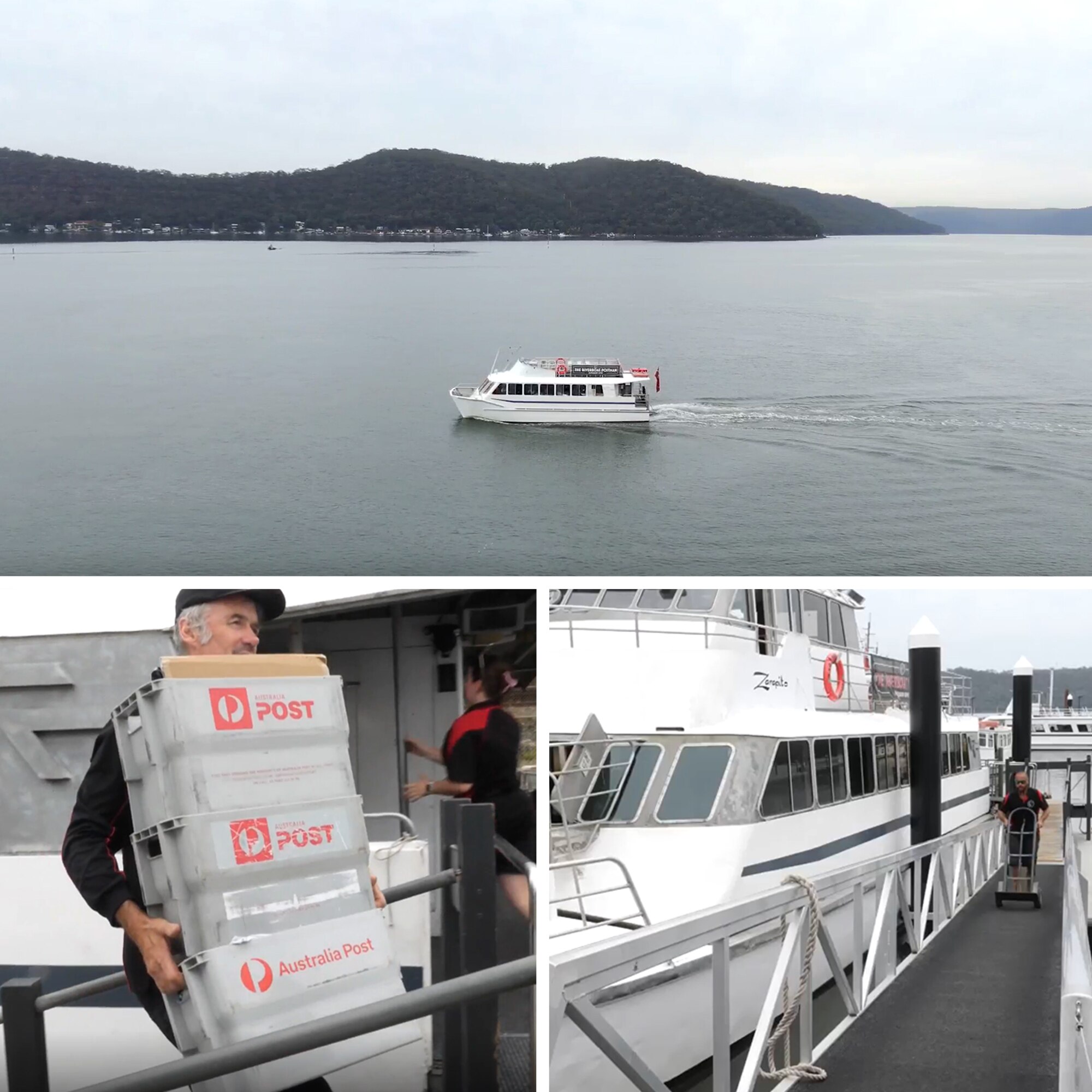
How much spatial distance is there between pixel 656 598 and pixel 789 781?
1217 millimetres

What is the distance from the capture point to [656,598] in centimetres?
691

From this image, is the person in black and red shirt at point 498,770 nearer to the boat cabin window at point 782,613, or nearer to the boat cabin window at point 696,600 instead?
the boat cabin window at point 696,600

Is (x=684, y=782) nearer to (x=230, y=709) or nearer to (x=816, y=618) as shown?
(x=816, y=618)

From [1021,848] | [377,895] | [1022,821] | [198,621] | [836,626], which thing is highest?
[198,621]

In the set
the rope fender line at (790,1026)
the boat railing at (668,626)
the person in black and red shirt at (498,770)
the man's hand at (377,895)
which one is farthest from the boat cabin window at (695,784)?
the man's hand at (377,895)

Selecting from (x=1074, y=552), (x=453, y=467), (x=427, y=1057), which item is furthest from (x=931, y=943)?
(x=453, y=467)

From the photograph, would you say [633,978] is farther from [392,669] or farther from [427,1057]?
[392,669]

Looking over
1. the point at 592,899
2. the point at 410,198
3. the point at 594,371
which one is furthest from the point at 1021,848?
the point at 410,198

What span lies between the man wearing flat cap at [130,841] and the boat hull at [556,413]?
35.4 meters

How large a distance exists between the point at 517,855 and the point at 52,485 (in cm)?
3810

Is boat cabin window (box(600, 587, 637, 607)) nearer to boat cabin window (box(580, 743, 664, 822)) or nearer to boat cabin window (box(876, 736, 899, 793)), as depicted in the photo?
boat cabin window (box(580, 743, 664, 822))

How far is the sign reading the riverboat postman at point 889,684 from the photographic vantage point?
1112cm

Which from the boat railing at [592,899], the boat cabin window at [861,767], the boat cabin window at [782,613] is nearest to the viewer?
the boat railing at [592,899]

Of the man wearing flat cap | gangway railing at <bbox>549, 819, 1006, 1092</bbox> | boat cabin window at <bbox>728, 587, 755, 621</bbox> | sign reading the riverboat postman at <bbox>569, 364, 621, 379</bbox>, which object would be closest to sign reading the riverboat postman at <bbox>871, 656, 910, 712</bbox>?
gangway railing at <bbox>549, 819, 1006, 1092</bbox>
